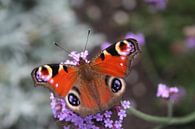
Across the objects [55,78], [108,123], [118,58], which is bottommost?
[108,123]

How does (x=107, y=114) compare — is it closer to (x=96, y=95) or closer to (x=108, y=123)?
(x=108, y=123)

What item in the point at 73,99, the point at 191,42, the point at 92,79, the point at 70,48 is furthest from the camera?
the point at 70,48

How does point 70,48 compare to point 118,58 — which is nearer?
point 118,58

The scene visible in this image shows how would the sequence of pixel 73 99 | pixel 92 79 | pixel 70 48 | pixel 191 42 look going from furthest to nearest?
1. pixel 70 48
2. pixel 191 42
3. pixel 92 79
4. pixel 73 99

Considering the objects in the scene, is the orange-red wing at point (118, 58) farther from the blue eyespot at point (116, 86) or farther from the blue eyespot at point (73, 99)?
the blue eyespot at point (73, 99)

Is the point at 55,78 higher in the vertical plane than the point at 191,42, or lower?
lower

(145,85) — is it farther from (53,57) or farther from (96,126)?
(96,126)

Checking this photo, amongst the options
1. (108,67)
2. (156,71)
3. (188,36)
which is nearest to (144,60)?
(156,71)

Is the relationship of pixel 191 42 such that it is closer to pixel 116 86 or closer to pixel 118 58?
pixel 118 58

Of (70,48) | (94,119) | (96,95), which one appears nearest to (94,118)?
(94,119)
